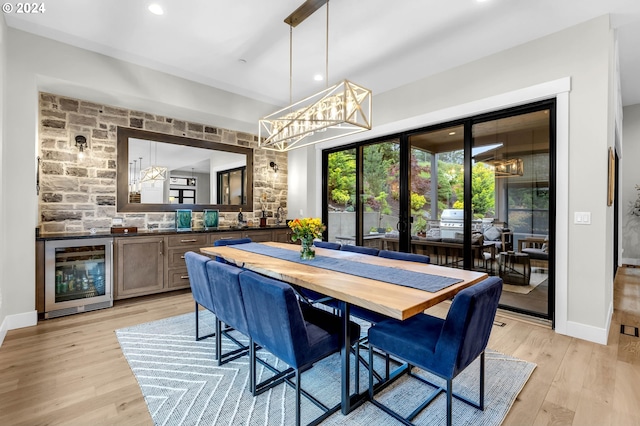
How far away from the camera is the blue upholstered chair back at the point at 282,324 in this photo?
1562 millimetres

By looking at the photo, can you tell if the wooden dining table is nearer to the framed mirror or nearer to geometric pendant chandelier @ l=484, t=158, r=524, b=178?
geometric pendant chandelier @ l=484, t=158, r=524, b=178

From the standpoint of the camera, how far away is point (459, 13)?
279 cm

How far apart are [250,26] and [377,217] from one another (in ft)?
10.2

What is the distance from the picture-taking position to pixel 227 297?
2.06 m

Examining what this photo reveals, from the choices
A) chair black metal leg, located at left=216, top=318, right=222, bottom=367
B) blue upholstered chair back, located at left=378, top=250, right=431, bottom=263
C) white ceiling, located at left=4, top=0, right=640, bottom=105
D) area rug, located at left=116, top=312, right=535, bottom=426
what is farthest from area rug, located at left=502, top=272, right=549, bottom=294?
chair black metal leg, located at left=216, top=318, right=222, bottom=367

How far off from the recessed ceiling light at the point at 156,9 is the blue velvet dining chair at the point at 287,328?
2.64 metres

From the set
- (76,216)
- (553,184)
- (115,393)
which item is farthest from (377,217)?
(76,216)

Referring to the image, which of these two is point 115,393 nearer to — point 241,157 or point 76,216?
point 76,216

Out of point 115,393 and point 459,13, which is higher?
point 459,13

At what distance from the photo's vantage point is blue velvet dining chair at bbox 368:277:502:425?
149cm

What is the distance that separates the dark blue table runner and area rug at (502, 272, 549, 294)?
2.07m

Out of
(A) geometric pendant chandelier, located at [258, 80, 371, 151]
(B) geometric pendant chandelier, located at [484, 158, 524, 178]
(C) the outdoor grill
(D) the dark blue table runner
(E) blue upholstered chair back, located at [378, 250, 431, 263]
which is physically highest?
(A) geometric pendant chandelier, located at [258, 80, 371, 151]

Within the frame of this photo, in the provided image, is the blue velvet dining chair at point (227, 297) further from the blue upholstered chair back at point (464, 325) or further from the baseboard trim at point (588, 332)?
the baseboard trim at point (588, 332)

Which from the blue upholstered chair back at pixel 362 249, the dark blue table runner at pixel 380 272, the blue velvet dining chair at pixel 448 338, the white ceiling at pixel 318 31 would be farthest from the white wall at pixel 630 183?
the blue velvet dining chair at pixel 448 338
